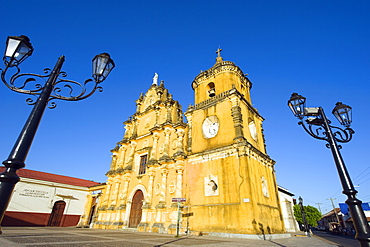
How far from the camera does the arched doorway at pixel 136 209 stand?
1784 cm

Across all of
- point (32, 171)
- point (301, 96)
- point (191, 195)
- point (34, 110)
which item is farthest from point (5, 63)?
point (32, 171)

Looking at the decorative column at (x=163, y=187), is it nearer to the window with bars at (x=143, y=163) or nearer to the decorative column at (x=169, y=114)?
the window with bars at (x=143, y=163)

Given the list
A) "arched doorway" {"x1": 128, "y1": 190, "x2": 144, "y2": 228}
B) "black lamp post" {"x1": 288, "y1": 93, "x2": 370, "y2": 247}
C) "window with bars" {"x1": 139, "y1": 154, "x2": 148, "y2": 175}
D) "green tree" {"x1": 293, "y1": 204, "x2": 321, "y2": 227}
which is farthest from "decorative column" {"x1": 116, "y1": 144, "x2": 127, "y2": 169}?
"green tree" {"x1": 293, "y1": 204, "x2": 321, "y2": 227}

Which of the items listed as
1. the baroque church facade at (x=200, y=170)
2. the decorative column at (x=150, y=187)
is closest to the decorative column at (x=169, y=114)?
the baroque church facade at (x=200, y=170)

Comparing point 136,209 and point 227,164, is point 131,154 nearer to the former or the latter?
point 136,209

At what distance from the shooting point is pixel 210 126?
55.9 feet

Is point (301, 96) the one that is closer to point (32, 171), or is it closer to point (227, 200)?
point (227, 200)

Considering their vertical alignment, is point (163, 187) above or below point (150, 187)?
below

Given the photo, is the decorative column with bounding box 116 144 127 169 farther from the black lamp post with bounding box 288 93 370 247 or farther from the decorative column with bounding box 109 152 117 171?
the black lamp post with bounding box 288 93 370 247

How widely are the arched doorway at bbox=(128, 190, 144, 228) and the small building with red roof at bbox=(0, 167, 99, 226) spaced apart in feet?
38.9

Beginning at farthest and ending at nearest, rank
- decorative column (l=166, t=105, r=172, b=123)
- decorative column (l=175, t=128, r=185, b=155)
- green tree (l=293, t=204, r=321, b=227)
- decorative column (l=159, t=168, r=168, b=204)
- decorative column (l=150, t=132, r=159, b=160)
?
green tree (l=293, t=204, r=321, b=227)
decorative column (l=166, t=105, r=172, b=123)
decorative column (l=150, t=132, r=159, b=160)
decorative column (l=175, t=128, r=185, b=155)
decorative column (l=159, t=168, r=168, b=204)

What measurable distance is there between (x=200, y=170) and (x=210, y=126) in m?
4.04

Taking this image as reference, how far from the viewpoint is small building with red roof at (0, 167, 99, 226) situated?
20.9 m

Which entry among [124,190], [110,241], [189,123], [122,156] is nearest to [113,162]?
[122,156]
